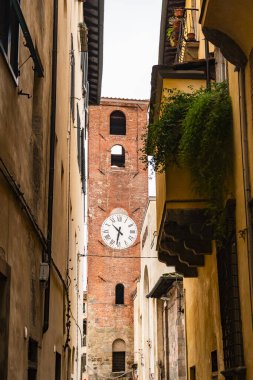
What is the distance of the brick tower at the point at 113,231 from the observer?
141 ft

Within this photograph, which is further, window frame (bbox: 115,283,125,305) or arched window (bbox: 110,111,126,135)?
arched window (bbox: 110,111,126,135)

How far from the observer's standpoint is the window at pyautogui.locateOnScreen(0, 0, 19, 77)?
6922 millimetres

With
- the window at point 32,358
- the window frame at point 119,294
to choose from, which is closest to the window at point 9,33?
the window at point 32,358

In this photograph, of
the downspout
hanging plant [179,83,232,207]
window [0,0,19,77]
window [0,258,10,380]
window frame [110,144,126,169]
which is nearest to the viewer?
window [0,258,10,380]

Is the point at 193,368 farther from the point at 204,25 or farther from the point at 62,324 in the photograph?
the point at 204,25

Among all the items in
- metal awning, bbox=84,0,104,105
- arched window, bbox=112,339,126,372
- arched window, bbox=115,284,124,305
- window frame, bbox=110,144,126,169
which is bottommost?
arched window, bbox=112,339,126,372

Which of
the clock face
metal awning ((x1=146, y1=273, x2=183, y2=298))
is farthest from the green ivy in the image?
the clock face

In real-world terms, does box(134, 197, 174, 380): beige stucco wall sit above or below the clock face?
below

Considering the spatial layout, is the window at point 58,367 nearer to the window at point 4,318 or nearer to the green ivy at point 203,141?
the green ivy at point 203,141

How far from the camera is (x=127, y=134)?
46.9 metres

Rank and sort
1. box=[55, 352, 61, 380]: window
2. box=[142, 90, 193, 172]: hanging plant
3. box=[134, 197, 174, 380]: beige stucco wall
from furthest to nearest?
box=[134, 197, 174, 380]: beige stucco wall → box=[55, 352, 61, 380]: window → box=[142, 90, 193, 172]: hanging plant

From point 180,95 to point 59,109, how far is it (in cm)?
319

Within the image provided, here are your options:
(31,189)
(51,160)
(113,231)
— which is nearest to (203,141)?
(31,189)

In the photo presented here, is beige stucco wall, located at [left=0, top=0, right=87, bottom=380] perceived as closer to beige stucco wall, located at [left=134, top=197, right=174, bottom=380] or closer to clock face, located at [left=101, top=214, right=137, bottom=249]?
beige stucco wall, located at [left=134, top=197, right=174, bottom=380]
